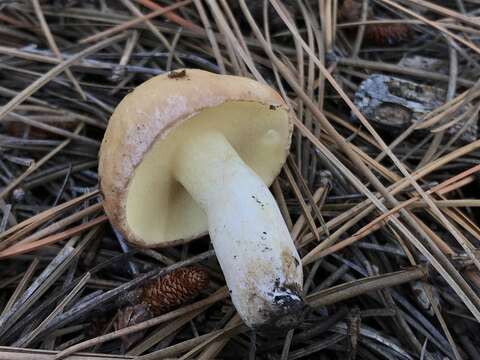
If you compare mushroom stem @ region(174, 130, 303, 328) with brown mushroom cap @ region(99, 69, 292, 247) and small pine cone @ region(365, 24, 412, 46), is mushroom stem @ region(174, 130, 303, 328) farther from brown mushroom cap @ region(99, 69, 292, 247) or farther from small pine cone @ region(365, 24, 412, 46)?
small pine cone @ region(365, 24, 412, 46)

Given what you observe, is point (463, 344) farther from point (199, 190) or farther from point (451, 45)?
point (451, 45)

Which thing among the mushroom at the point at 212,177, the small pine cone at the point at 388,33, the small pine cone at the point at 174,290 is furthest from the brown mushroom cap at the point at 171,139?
the small pine cone at the point at 388,33

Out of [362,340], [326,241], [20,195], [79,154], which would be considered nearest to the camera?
[362,340]

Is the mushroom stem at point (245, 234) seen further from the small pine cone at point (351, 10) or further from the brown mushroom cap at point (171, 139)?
the small pine cone at point (351, 10)

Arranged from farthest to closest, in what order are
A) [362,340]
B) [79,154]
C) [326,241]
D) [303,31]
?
[303,31] < [79,154] < [326,241] < [362,340]

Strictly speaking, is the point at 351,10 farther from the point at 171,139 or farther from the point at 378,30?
the point at 171,139

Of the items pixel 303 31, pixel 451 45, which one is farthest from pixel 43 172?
pixel 451 45

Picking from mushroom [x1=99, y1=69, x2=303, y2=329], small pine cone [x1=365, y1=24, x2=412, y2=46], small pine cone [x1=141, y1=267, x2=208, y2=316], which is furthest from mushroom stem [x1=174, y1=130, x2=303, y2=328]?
small pine cone [x1=365, y1=24, x2=412, y2=46]
